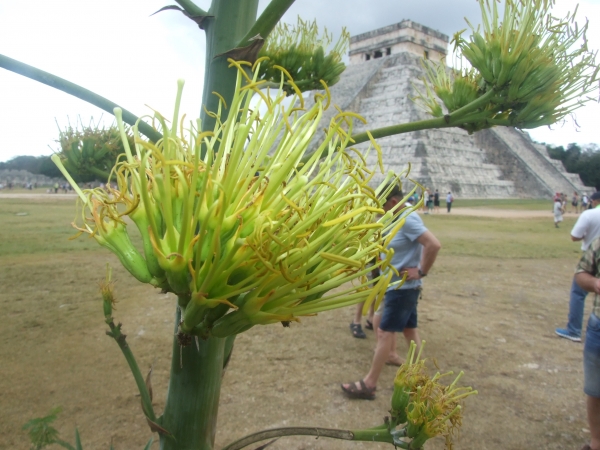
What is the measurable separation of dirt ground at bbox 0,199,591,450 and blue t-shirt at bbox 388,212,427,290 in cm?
137

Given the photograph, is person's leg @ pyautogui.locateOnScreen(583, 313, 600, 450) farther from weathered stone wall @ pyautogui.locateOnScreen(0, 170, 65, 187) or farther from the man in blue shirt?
weathered stone wall @ pyautogui.locateOnScreen(0, 170, 65, 187)

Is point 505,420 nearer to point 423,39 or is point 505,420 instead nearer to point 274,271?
point 274,271

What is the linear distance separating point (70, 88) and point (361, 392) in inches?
176

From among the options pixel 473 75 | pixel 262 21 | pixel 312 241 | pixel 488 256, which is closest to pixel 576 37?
pixel 473 75

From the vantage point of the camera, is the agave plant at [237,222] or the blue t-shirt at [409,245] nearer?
the agave plant at [237,222]

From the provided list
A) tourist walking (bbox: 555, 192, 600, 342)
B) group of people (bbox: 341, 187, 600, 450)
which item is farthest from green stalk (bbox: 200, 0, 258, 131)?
tourist walking (bbox: 555, 192, 600, 342)

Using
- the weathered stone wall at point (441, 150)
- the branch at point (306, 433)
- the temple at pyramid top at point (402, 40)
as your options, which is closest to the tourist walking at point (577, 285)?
the branch at point (306, 433)

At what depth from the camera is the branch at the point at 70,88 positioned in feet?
4.90

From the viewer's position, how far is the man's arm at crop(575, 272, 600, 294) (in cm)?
405

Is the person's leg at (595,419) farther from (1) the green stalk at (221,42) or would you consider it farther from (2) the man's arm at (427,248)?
(1) the green stalk at (221,42)

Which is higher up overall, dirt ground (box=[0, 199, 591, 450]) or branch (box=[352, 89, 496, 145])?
branch (box=[352, 89, 496, 145])

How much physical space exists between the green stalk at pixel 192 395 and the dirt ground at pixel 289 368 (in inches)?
113

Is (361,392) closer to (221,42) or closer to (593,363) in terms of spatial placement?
(593,363)

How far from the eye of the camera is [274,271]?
3.28 feet
